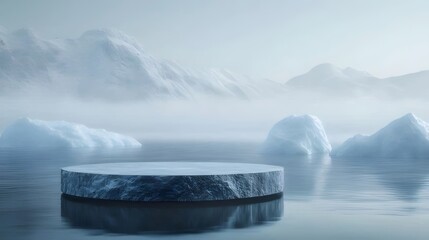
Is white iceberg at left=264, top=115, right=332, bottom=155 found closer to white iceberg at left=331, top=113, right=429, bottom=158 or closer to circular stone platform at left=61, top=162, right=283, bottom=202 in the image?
white iceberg at left=331, top=113, right=429, bottom=158

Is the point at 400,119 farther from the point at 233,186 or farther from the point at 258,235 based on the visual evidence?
the point at 258,235

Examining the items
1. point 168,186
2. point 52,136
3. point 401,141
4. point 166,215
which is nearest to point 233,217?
point 166,215

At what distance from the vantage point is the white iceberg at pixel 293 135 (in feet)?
117

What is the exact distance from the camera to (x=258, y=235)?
8477 millimetres

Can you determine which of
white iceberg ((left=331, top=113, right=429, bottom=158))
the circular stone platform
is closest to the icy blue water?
the circular stone platform

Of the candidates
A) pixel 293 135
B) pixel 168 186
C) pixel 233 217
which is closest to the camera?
pixel 233 217

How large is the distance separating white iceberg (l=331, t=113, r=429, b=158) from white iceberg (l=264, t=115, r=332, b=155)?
368cm

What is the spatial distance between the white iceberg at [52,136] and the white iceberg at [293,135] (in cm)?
1485

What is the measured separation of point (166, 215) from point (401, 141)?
23871mm

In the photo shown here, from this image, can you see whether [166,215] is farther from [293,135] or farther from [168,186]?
[293,135]

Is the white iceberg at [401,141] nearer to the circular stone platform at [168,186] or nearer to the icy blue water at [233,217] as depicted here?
the icy blue water at [233,217]

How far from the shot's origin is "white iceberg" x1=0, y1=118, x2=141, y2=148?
44.8m

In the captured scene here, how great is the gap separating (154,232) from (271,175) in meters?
4.60

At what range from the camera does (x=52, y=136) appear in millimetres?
44812
